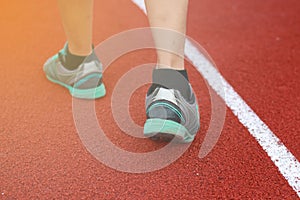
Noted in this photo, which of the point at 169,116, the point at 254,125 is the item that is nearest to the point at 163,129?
the point at 169,116

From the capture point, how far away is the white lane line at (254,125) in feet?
5.91

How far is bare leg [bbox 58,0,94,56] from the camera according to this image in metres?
2.16

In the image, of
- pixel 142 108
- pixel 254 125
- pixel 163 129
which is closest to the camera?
pixel 163 129

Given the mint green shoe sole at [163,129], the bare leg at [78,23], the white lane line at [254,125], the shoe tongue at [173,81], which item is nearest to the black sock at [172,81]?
the shoe tongue at [173,81]

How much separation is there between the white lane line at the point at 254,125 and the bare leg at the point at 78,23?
0.64 meters

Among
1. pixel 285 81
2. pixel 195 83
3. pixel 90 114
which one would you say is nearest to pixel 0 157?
pixel 90 114

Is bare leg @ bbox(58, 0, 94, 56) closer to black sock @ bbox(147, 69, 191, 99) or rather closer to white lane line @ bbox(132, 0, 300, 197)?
black sock @ bbox(147, 69, 191, 99)

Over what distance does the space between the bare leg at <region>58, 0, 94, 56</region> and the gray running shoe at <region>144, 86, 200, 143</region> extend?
53cm

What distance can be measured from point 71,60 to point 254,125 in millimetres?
870

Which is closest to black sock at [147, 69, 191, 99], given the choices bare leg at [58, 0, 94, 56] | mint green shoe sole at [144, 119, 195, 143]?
mint green shoe sole at [144, 119, 195, 143]

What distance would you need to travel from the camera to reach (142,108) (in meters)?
2.20

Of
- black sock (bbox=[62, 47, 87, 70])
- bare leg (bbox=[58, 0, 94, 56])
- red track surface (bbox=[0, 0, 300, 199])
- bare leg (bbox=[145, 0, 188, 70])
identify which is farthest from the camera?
black sock (bbox=[62, 47, 87, 70])

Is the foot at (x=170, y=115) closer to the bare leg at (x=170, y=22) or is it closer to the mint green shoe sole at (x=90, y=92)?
the bare leg at (x=170, y=22)

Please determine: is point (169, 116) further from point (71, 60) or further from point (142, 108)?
point (71, 60)
